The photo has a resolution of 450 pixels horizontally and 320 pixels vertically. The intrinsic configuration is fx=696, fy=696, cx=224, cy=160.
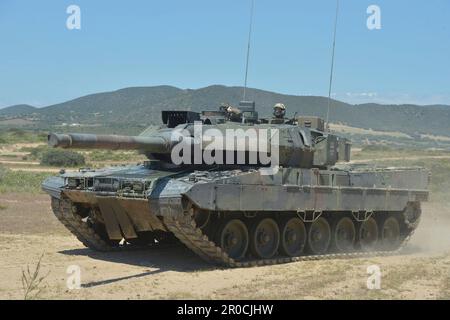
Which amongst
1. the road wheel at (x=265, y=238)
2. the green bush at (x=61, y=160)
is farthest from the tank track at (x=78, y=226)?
the green bush at (x=61, y=160)

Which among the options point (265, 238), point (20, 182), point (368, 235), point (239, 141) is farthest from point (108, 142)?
point (20, 182)

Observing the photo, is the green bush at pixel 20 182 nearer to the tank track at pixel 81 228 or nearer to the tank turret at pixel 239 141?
the tank track at pixel 81 228

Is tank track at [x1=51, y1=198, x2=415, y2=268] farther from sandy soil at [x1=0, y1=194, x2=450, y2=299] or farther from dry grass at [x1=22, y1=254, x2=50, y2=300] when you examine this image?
dry grass at [x1=22, y1=254, x2=50, y2=300]

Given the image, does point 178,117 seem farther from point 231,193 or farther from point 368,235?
point 368,235

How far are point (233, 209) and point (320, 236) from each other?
371 cm

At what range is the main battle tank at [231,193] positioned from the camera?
1315cm

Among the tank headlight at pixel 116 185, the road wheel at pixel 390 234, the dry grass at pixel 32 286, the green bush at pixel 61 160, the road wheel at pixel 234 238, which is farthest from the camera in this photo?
the green bush at pixel 61 160

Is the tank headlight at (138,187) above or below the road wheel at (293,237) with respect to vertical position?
above

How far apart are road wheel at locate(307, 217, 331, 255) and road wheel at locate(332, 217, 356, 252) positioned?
29cm

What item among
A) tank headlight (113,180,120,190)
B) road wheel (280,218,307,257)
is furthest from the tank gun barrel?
road wheel (280,218,307,257)

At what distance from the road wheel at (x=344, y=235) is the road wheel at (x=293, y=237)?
129 centimetres

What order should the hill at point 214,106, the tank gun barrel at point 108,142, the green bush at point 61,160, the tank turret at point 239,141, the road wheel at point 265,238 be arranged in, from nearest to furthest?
the tank gun barrel at point 108,142
the tank turret at point 239,141
the road wheel at point 265,238
the green bush at point 61,160
the hill at point 214,106

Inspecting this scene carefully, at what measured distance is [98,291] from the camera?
11.0m

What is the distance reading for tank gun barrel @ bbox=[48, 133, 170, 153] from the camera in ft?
35.9
